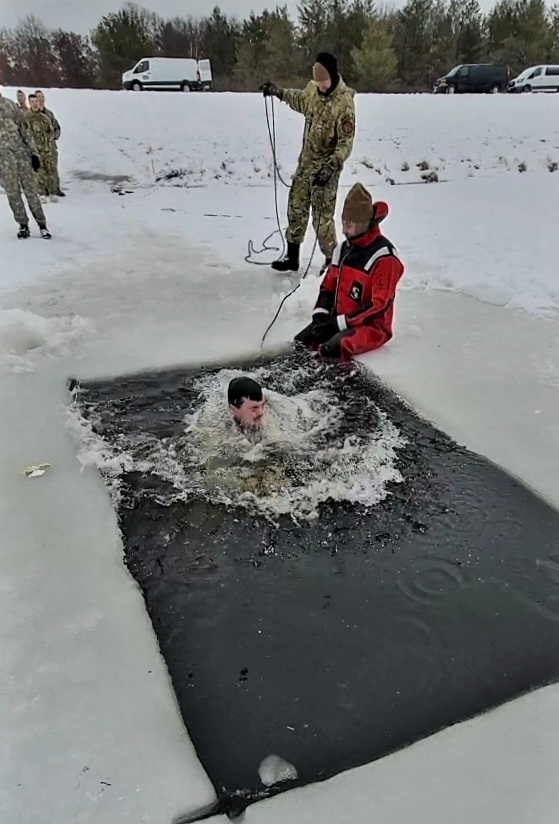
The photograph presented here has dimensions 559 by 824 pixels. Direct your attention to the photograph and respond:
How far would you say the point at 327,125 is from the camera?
17.2ft

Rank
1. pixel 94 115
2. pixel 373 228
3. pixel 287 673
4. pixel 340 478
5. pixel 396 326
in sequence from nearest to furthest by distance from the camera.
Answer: pixel 287 673 < pixel 340 478 < pixel 373 228 < pixel 396 326 < pixel 94 115

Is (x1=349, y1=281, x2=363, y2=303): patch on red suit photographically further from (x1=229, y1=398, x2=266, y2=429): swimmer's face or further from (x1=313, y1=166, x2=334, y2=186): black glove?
(x1=313, y1=166, x2=334, y2=186): black glove

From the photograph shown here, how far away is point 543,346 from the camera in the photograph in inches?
166

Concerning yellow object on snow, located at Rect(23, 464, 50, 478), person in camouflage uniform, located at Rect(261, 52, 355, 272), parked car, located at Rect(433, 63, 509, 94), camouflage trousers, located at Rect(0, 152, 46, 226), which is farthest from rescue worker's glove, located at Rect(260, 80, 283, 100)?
parked car, located at Rect(433, 63, 509, 94)

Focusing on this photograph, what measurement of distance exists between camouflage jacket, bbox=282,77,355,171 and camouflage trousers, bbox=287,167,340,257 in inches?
5.3

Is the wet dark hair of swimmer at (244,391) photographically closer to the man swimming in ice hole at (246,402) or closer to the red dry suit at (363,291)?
the man swimming in ice hole at (246,402)

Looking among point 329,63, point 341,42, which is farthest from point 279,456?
point 341,42

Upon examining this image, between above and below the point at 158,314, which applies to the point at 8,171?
above

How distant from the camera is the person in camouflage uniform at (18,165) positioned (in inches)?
259

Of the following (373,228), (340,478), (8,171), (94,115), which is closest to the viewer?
(340,478)

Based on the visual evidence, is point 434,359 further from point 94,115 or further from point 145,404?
point 94,115

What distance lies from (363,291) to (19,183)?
4.44 meters

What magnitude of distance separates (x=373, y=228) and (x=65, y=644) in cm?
294

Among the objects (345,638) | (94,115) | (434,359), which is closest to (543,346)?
(434,359)
